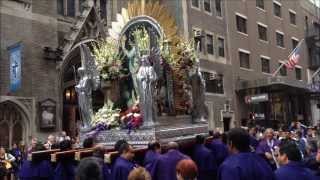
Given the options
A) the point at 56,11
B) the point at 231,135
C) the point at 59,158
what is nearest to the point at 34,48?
the point at 56,11

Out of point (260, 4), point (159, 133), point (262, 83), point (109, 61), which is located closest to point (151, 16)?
point (109, 61)

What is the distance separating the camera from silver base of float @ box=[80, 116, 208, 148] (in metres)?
10.2

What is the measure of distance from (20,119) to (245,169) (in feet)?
56.4

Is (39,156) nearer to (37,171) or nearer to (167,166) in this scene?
(37,171)

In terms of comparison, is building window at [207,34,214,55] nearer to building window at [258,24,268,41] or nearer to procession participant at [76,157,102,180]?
building window at [258,24,268,41]

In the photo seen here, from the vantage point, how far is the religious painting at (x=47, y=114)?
68.0ft

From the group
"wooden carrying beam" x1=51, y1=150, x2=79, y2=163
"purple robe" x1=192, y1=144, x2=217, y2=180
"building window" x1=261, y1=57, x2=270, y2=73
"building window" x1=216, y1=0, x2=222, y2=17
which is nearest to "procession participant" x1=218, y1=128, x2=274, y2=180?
"wooden carrying beam" x1=51, y1=150, x2=79, y2=163

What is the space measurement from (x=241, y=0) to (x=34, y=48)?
20.5m

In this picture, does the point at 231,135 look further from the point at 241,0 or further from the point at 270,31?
the point at 270,31

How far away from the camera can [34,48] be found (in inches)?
832

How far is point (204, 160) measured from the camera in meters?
10.1

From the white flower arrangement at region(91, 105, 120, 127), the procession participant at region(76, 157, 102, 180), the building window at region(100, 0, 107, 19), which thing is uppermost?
the building window at region(100, 0, 107, 19)

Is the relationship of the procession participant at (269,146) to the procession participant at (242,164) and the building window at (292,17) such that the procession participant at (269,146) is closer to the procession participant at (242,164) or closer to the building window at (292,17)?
the procession participant at (242,164)

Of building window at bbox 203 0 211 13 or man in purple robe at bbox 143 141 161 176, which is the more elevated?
building window at bbox 203 0 211 13
